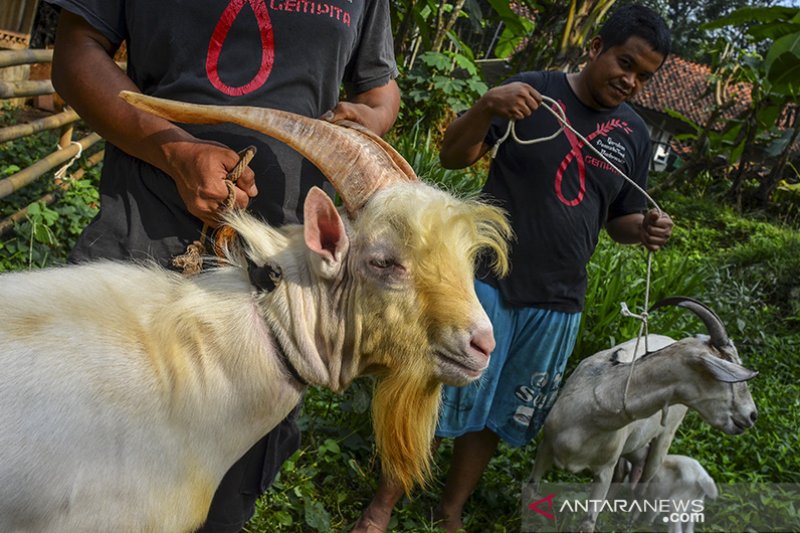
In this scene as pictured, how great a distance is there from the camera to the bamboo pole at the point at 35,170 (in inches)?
184

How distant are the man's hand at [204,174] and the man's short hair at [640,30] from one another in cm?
227

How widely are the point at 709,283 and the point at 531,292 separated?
19.9 ft

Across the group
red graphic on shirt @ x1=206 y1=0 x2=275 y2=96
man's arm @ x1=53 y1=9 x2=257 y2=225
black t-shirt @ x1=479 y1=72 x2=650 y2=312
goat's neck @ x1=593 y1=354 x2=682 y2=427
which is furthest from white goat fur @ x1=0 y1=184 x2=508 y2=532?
goat's neck @ x1=593 y1=354 x2=682 y2=427

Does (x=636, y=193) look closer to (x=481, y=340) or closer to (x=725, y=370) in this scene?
(x=725, y=370)

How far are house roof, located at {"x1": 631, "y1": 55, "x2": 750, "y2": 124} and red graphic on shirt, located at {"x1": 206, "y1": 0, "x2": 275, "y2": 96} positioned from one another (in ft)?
83.6

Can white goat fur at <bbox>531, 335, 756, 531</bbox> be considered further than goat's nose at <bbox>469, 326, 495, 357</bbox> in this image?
Yes

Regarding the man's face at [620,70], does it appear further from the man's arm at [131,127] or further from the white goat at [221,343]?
the man's arm at [131,127]

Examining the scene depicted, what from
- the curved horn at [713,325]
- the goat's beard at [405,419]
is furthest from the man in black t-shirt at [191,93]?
the curved horn at [713,325]

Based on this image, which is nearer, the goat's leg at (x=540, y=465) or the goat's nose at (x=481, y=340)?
the goat's nose at (x=481, y=340)

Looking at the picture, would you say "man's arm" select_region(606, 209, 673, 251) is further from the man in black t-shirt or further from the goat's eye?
the goat's eye

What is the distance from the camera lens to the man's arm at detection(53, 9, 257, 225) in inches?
73.9

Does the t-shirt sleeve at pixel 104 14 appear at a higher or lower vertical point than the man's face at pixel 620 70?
lower

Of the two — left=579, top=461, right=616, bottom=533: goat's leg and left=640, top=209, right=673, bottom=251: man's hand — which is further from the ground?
left=640, top=209, right=673, bottom=251: man's hand

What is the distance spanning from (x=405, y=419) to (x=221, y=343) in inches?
22.1
